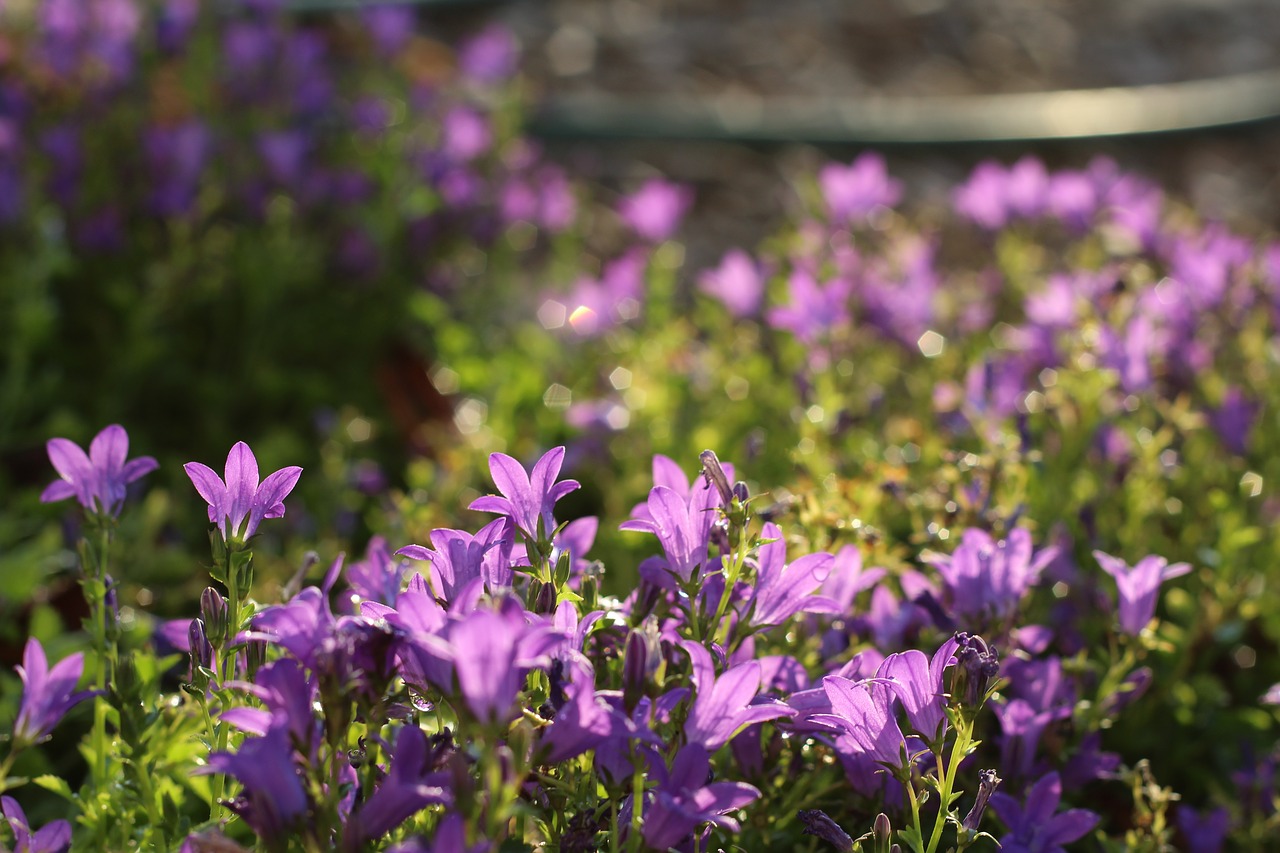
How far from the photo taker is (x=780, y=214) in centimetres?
512

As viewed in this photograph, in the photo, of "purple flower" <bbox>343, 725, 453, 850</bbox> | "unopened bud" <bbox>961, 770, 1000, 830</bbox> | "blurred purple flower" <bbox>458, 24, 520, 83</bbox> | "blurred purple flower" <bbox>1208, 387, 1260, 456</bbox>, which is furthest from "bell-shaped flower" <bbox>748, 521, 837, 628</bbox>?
"blurred purple flower" <bbox>458, 24, 520, 83</bbox>

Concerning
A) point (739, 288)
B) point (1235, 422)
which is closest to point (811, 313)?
point (739, 288)

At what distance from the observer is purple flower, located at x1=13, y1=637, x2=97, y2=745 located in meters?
1.32

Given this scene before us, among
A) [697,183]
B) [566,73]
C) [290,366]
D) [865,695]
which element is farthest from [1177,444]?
[566,73]

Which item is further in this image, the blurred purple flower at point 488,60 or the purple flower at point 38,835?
the blurred purple flower at point 488,60

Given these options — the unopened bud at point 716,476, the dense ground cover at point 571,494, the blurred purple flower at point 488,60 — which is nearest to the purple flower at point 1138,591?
the dense ground cover at point 571,494

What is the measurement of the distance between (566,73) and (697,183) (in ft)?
4.23

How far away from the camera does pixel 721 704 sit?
1.16 meters

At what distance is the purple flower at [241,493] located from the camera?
1.25 metres

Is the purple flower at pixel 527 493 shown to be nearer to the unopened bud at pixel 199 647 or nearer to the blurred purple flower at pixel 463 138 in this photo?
the unopened bud at pixel 199 647

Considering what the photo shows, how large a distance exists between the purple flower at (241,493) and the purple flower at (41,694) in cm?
23

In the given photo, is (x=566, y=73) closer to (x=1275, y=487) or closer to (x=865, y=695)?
(x=1275, y=487)

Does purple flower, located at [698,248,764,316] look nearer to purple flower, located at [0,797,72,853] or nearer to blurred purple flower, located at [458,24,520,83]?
blurred purple flower, located at [458,24,520,83]

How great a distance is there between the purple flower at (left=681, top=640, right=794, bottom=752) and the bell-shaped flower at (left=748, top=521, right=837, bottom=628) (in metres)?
0.17
